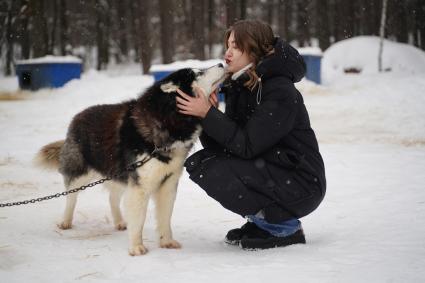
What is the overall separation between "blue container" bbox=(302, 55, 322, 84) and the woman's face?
13290 mm

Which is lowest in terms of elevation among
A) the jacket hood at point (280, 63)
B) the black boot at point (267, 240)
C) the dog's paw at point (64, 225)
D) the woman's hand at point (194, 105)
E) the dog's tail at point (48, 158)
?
the dog's paw at point (64, 225)

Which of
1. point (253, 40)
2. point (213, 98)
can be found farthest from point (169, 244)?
point (253, 40)

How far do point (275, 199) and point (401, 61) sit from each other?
19885mm

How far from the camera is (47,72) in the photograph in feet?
47.6

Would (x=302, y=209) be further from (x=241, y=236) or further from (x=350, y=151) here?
(x=350, y=151)

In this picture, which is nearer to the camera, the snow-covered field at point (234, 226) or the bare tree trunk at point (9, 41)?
the snow-covered field at point (234, 226)

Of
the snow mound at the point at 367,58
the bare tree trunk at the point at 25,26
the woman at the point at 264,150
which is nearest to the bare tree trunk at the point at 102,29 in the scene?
the bare tree trunk at the point at 25,26

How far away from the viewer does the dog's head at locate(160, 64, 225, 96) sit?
Result: 2.83 meters

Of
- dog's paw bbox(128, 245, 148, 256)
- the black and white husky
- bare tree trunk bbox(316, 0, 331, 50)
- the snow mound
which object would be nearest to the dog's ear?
the black and white husky

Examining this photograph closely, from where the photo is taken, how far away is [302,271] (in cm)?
223

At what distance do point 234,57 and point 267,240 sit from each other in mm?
1279

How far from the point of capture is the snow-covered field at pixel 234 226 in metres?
2.30

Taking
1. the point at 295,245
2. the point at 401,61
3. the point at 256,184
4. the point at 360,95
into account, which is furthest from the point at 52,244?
the point at 401,61

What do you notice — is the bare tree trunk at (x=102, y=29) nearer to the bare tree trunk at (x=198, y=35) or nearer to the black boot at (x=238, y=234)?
the bare tree trunk at (x=198, y=35)
